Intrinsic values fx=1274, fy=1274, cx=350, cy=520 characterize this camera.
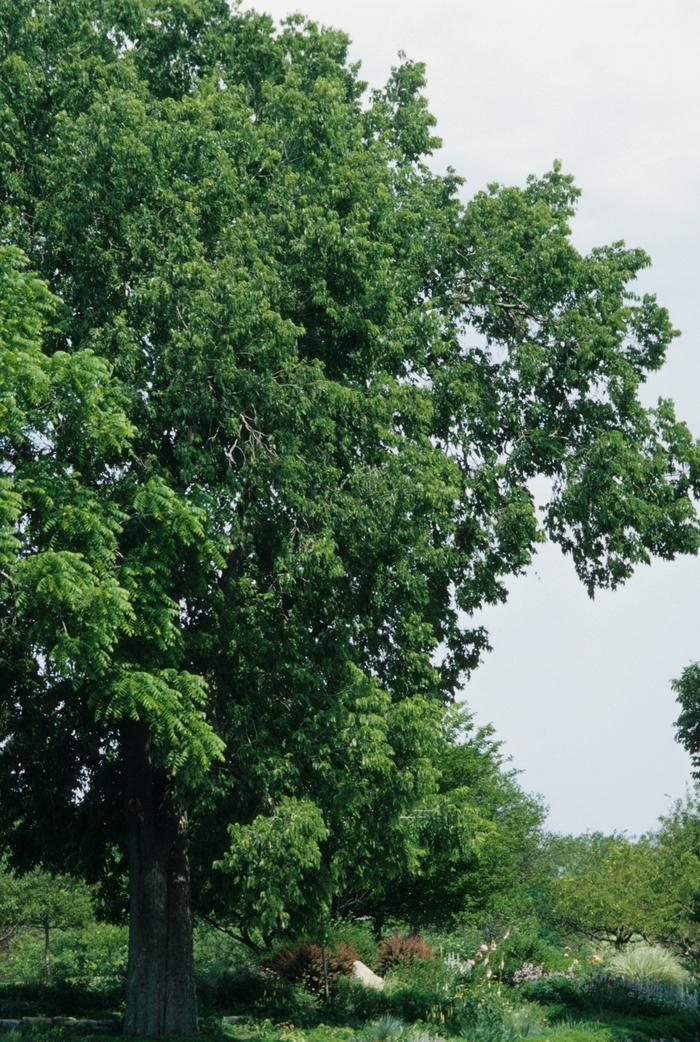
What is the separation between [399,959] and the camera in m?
33.1

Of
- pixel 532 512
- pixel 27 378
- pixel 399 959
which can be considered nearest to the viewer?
pixel 27 378

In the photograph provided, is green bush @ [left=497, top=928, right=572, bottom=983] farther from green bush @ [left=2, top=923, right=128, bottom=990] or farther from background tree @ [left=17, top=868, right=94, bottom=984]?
background tree @ [left=17, top=868, right=94, bottom=984]

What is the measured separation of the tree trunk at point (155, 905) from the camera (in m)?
21.1

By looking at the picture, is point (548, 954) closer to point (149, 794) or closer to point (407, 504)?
point (149, 794)

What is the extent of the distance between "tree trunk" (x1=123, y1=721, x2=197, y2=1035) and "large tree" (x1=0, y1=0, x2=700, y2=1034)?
5 centimetres

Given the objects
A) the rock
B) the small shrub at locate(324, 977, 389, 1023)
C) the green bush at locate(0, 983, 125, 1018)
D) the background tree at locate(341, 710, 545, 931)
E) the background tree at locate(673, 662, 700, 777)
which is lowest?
the green bush at locate(0, 983, 125, 1018)

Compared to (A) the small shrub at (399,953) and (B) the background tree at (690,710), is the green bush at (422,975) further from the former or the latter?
(B) the background tree at (690,710)

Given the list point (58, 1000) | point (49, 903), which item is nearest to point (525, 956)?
point (58, 1000)

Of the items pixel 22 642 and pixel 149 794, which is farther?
pixel 149 794

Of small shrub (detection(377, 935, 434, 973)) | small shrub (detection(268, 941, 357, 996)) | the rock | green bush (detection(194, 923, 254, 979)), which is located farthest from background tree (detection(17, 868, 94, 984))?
the rock

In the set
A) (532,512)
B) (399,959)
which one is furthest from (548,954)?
(532,512)

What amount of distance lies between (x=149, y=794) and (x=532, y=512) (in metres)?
8.41

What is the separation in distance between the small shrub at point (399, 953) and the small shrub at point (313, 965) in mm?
2960

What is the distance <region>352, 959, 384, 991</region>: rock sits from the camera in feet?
99.3
